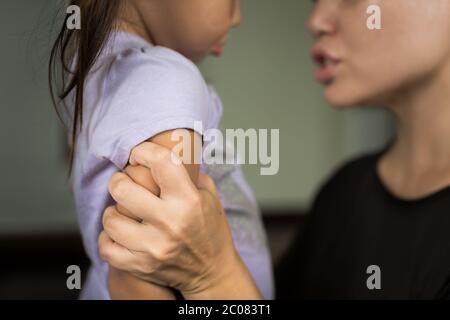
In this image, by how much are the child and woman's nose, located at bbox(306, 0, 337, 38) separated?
0.29m

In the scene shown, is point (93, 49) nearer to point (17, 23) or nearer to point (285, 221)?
point (17, 23)

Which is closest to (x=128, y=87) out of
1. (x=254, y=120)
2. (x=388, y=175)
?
(x=388, y=175)

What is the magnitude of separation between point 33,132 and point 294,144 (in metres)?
1.05

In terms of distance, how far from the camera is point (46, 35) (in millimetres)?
500

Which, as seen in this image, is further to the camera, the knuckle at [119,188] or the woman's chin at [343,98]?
the woman's chin at [343,98]

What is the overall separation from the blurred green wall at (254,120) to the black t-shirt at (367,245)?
1.06 metres

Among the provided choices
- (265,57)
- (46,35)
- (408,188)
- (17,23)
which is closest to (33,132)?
(17,23)

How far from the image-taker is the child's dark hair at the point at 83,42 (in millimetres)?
475

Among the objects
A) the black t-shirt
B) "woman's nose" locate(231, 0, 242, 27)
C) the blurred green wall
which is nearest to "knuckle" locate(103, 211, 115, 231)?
"woman's nose" locate(231, 0, 242, 27)

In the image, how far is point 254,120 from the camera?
2.39 meters

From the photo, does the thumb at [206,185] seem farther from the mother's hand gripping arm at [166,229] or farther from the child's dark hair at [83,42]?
the child's dark hair at [83,42]

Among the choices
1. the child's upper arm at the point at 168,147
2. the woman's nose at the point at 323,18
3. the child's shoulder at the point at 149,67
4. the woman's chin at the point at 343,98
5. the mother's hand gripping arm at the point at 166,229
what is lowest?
the mother's hand gripping arm at the point at 166,229

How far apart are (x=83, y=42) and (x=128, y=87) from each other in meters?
0.06

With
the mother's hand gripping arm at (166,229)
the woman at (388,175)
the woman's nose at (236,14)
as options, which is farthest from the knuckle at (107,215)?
the woman's nose at (236,14)
